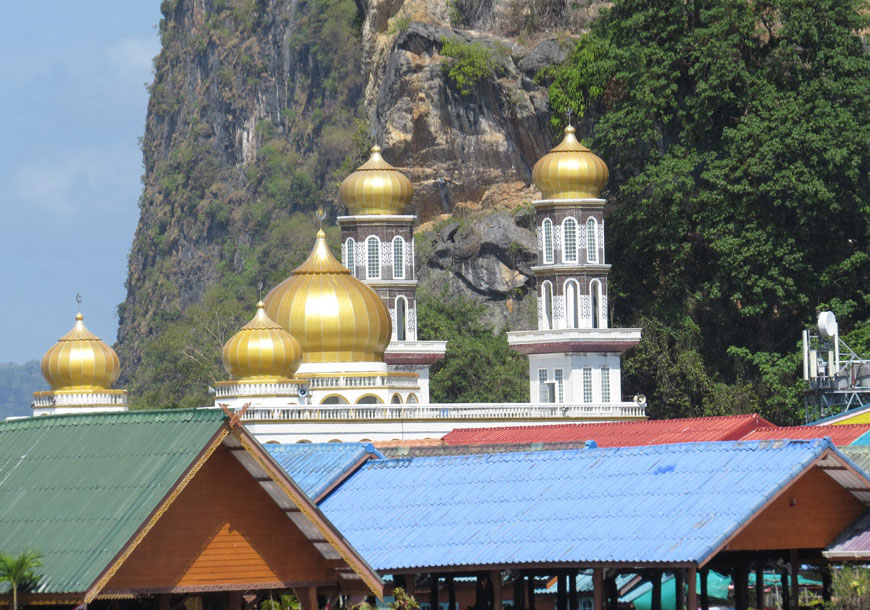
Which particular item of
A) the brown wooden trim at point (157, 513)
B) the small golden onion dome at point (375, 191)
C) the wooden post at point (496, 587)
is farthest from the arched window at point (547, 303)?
the brown wooden trim at point (157, 513)

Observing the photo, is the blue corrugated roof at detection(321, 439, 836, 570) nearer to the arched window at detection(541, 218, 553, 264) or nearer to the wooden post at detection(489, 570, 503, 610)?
the wooden post at detection(489, 570, 503, 610)

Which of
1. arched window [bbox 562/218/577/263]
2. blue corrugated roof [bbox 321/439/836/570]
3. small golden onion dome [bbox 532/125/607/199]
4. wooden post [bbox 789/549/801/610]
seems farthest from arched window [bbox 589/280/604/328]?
wooden post [bbox 789/549/801/610]

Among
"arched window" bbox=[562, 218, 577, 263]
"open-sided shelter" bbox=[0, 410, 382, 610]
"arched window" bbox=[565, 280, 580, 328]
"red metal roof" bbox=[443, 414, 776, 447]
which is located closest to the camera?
"open-sided shelter" bbox=[0, 410, 382, 610]

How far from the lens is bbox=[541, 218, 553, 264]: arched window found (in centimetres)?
6662

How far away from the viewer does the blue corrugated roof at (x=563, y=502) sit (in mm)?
25969

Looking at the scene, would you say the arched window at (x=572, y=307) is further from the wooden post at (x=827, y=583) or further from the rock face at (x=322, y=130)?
the wooden post at (x=827, y=583)

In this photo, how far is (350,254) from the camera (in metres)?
68.3

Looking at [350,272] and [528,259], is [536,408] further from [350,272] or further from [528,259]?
[528,259]

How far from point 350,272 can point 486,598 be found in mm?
35642

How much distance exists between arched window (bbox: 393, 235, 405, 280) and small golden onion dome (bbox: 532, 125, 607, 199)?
4736 millimetres

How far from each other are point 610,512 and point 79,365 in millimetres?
38324

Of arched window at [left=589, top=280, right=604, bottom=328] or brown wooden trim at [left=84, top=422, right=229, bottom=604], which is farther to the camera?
arched window at [left=589, top=280, right=604, bottom=328]

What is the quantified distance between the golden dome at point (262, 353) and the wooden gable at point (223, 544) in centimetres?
3463

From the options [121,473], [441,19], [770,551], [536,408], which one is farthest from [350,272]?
[121,473]
